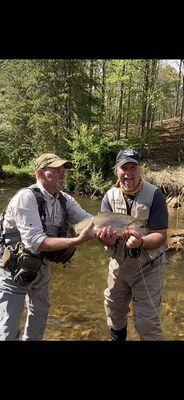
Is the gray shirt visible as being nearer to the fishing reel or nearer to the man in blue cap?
the man in blue cap

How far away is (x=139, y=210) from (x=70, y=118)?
2430cm

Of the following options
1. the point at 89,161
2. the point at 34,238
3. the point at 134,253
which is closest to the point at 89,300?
the point at 134,253

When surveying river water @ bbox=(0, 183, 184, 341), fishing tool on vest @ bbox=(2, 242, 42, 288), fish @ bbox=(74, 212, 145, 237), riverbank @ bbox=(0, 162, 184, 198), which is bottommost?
river water @ bbox=(0, 183, 184, 341)

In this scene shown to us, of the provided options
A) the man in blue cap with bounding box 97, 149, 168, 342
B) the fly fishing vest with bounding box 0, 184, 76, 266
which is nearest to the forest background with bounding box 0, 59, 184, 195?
the man in blue cap with bounding box 97, 149, 168, 342

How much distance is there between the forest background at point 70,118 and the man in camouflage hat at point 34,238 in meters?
18.6

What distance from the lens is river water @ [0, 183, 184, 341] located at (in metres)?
7.07

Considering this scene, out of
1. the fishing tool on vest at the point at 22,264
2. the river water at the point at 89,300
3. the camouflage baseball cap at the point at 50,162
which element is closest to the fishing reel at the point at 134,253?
the fishing tool on vest at the point at 22,264

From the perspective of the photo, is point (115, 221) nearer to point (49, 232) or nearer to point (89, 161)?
point (49, 232)

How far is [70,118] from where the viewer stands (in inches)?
1117

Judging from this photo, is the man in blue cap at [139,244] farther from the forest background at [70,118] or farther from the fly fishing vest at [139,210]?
the forest background at [70,118]

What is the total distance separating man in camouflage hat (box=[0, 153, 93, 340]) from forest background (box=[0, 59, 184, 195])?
18604mm
